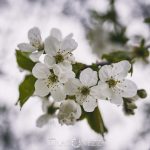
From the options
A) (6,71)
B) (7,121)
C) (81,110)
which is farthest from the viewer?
(7,121)

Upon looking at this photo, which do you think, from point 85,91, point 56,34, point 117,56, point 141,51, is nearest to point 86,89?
point 85,91

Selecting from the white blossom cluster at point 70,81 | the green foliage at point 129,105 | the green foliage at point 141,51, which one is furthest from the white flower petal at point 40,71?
the green foliage at point 141,51

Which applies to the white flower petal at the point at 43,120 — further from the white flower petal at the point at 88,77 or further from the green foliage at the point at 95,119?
the white flower petal at the point at 88,77

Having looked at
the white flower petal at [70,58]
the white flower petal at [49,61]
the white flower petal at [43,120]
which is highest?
the white flower petal at [70,58]

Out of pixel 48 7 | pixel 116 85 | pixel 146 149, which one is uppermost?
pixel 48 7

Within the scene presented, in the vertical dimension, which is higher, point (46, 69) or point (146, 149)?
point (46, 69)

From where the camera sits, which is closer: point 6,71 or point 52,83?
point 52,83

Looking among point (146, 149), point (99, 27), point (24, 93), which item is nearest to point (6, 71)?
point (99, 27)

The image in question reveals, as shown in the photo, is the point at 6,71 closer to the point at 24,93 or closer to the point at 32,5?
the point at 32,5
